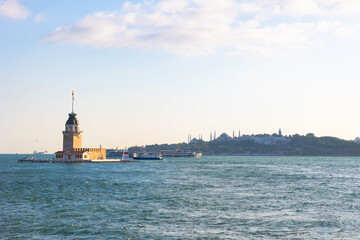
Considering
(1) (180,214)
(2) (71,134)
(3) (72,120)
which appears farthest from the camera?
(3) (72,120)

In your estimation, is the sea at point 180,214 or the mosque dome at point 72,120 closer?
the sea at point 180,214

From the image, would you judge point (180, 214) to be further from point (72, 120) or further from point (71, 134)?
point (72, 120)

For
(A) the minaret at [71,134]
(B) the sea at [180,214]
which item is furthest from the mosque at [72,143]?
(B) the sea at [180,214]

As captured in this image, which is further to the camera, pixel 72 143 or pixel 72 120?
pixel 72 120

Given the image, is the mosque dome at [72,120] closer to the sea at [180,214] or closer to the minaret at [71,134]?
the minaret at [71,134]

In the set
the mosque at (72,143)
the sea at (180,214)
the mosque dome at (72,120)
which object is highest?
the mosque dome at (72,120)

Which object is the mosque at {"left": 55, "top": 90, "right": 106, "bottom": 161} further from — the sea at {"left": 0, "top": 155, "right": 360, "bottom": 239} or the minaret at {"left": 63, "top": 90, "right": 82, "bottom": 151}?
the sea at {"left": 0, "top": 155, "right": 360, "bottom": 239}

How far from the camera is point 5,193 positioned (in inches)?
2115

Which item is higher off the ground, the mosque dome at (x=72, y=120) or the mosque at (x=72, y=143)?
the mosque dome at (x=72, y=120)

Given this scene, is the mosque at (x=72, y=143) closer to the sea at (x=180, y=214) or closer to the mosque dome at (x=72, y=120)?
the mosque dome at (x=72, y=120)

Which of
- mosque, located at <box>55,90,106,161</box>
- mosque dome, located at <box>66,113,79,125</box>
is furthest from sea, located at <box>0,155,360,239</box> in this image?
mosque dome, located at <box>66,113,79,125</box>

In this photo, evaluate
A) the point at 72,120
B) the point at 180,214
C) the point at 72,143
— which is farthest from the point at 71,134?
the point at 180,214

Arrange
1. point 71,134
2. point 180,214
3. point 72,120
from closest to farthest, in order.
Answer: point 180,214 → point 71,134 → point 72,120

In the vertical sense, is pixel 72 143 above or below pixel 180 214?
above
